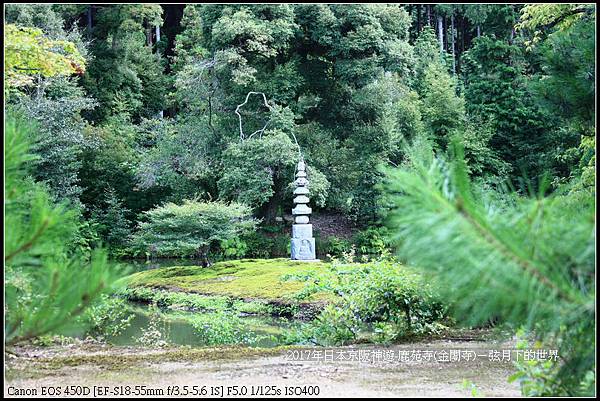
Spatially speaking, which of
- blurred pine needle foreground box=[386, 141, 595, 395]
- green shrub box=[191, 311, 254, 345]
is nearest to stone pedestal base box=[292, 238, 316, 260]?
green shrub box=[191, 311, 254, 345]

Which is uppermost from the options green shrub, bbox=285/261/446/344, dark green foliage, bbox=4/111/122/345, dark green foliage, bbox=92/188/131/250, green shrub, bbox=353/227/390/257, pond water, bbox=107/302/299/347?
dark green foliage, bbox=92/188/131/250

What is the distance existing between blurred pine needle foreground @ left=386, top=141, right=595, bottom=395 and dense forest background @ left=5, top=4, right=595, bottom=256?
11.6 m

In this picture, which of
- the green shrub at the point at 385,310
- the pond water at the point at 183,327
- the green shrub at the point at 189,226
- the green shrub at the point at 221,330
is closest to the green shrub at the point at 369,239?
the green shrub at the point at 189,226

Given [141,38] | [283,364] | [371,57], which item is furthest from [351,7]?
[283,364]

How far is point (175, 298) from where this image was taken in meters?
10.0

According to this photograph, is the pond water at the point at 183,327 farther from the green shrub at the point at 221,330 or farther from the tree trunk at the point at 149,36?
the tree trunk at the point at 149,36

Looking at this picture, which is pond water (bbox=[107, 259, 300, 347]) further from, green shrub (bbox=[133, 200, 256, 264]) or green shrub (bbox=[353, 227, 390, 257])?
green shrub (bbox=[353, 227, 390, 257])

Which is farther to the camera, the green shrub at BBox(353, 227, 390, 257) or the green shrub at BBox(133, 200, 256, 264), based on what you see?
the green shrub at BBox(353, 227, 390, 257)

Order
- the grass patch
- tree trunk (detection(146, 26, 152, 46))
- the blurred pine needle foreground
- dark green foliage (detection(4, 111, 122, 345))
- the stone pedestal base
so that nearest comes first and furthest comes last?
1. the blurred pine needle foreground
2. dark green foliage (detection(4, 111, 122, 345))
3. the grass patch
4. the stone pedestal base
5. tree trunk (detection(146, 26, 152, 46))

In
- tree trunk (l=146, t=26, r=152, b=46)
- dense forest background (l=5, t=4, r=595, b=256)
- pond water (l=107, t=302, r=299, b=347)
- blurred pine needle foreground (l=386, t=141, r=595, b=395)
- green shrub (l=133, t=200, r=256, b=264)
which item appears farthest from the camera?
tree trunk (l=146, t=26, r=152, b=46)

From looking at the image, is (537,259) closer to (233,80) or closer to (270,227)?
(233,80)

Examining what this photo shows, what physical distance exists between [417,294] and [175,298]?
18.8 ft

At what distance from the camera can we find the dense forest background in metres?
14.5

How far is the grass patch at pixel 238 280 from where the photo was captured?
31.3 ft
